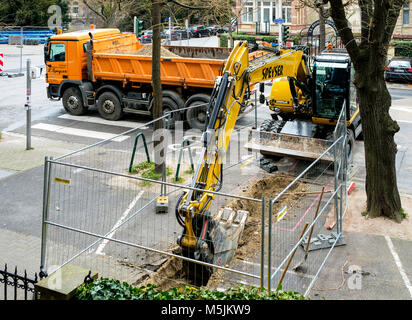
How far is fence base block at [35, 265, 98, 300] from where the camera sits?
5.89 m

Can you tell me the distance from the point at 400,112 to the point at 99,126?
11296 millimetres

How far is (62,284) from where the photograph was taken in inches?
237

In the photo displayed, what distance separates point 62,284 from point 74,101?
14.6 metres

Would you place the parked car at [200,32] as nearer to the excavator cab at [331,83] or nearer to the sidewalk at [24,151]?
the sidewalk at [24,151]

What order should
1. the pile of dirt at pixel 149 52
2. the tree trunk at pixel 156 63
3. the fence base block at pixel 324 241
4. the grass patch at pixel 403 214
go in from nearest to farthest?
the fence base block at pixel 324 241
the grass patch at pixel 403 214
the tree trunk at pixel 156 63
the pile of dirt at pixel 149 52

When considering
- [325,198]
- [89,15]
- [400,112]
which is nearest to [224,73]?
[325,198]

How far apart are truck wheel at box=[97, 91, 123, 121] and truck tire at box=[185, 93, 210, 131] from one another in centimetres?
286

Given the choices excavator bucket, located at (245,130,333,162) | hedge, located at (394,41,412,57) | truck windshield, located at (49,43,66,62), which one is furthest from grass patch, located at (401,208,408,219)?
hedge, located at (394,41,412,57)

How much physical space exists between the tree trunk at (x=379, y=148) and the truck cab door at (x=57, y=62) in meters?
12.3

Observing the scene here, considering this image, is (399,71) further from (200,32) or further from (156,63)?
(200,32)

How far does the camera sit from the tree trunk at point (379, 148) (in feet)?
34.0

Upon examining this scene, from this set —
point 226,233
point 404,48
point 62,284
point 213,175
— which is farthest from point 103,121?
point 404,48

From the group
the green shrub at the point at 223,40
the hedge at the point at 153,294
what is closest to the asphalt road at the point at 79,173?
the hedge at the point at 153,294

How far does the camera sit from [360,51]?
32.8 feet
